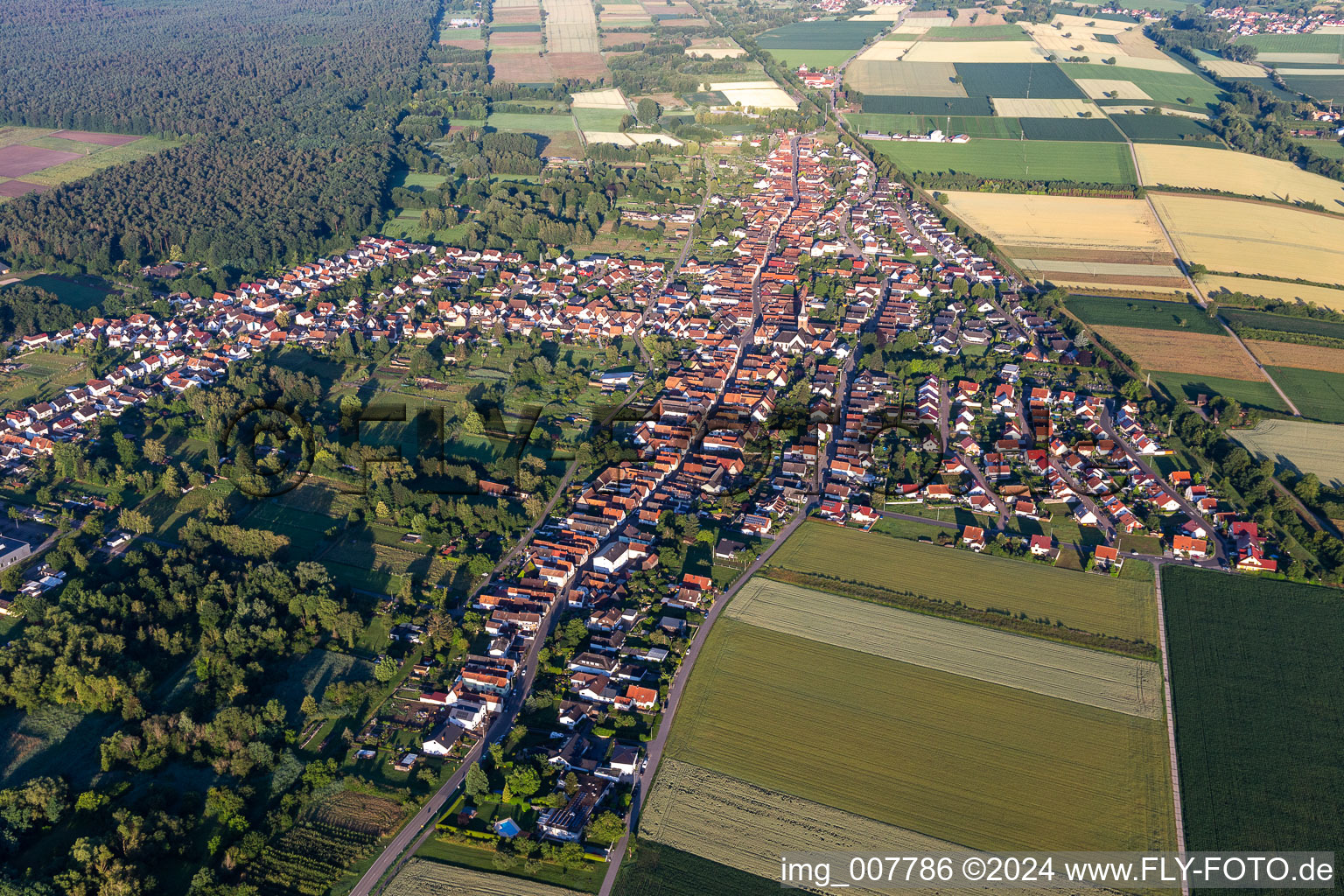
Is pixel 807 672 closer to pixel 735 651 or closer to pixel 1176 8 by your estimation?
pixel 735 651

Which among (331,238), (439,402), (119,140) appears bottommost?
(439,402)

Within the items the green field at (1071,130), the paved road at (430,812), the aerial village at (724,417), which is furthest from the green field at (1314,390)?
the green field at (1071,130)

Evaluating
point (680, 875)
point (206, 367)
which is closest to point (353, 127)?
point (206, 367)

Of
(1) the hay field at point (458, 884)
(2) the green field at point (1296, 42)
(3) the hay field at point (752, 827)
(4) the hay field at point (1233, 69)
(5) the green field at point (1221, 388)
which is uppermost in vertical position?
(2) the green field at point (1296, 42)

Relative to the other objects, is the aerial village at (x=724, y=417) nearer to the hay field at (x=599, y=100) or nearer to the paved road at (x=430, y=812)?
the paved road at (x=430, y=812)

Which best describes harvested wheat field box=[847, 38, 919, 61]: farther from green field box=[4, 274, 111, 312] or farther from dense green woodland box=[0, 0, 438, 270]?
green field box=[4, 274, 111, 312]

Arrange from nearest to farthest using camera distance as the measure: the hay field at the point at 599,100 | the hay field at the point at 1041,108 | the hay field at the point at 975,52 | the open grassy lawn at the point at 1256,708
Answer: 1. the open grassy lawn at the point at 1256,708
2. the hay field at the point at 1041,108
3. the hay field at the point at 599,100
4. the hay field at the point at 975,52
